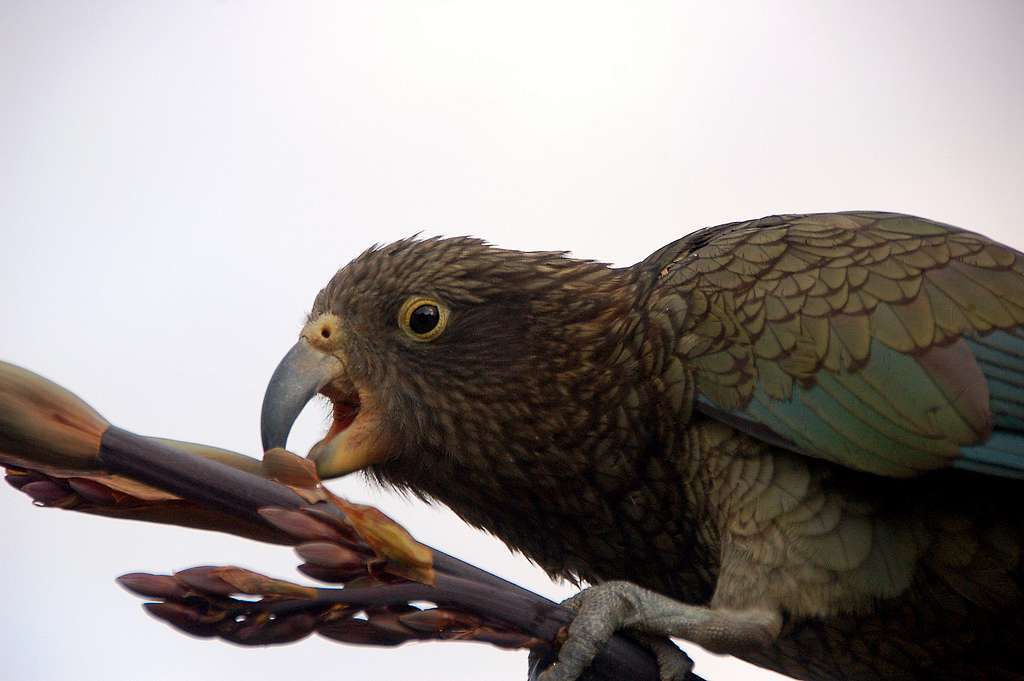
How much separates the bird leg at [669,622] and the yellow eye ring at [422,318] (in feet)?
1.14

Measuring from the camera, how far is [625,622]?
0.87m

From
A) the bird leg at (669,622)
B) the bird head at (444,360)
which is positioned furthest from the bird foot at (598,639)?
→ the bird head at (444,360)

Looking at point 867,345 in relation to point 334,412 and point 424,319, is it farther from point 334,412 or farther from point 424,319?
point 334,412

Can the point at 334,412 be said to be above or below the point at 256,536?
above

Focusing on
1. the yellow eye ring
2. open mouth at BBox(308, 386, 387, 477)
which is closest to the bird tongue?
open mouth at BBox(308, 386, 387, 477)

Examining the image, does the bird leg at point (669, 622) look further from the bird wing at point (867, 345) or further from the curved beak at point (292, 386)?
the curved beak at point (292, 386)

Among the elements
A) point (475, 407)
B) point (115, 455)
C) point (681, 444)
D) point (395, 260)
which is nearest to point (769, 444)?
point (681, 444)

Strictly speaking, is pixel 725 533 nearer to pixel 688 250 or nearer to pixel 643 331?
pixel 643 331

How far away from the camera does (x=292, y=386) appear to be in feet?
3.34

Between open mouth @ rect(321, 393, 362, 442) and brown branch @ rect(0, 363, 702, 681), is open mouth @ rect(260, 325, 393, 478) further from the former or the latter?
brown branch @ rect(0, 363, 702, 681)

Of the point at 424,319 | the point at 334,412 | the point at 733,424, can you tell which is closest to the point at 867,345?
the point at 733,424

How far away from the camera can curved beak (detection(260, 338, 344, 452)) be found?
3.26ft

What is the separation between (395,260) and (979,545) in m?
0.68

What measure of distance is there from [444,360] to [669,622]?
0.37 metres
